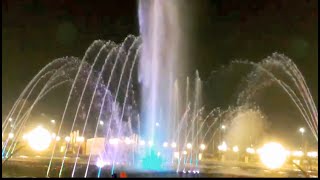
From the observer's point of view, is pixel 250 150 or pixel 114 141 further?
pixel 250 150

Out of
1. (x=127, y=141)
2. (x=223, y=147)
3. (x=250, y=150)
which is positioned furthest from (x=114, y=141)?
(x=250, y=150)

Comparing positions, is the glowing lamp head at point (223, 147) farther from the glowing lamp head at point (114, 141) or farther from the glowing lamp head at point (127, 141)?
the glowing lamp head at point (114, 141)

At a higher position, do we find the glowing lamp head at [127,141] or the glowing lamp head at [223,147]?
the glowing lamp head at [223,147]

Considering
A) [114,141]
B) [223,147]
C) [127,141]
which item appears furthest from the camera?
[223,147]

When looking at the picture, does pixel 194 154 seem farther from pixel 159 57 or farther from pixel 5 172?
pixel 5 172

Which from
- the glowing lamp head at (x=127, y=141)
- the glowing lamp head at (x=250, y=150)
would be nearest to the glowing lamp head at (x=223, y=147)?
the glowing lamp head at (x=250, y=150)

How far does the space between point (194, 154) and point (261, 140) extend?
2000 cm

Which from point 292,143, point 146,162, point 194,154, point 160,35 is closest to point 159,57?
point 160,35

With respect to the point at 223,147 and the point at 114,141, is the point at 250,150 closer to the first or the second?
the point at 223,147

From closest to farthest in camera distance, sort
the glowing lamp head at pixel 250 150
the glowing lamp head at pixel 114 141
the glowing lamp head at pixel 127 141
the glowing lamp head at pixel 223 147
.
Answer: the glowing lamp head at pixel 114 141, the glowing lamp head at pixel 127 141, the glowing lamp head at pixel 250 150, the glowing lamp head at pixel 223 147

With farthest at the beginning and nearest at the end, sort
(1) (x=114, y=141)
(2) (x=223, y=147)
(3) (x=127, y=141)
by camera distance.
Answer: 1. (2) (x=223, y=147)
2. (3) (x=127, y=141)
3. (1) (x=114, y=141)

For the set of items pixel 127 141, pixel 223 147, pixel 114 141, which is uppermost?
pixel 223 147

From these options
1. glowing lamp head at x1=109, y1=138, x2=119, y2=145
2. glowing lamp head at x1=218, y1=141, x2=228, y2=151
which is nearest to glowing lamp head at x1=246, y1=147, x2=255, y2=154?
glowing lamp head at x1=218, y1=141, x2=228, y2=151

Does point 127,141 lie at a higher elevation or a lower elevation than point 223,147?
lower
